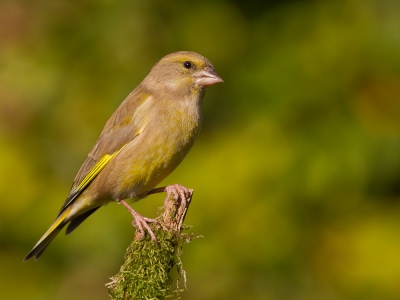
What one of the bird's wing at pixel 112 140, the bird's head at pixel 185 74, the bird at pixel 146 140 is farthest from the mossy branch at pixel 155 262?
the bird's head at pixel 185 74

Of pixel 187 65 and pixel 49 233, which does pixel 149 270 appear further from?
pixel 187 65

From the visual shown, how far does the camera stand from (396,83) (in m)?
7.43

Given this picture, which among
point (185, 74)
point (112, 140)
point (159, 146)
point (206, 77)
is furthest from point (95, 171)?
point (206, 77)

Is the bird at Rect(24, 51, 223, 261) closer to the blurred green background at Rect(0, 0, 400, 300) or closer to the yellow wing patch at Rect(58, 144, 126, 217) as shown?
the yellow wing patch at Rect(58, 144, 126, 217)

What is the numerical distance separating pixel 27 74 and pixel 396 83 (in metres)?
3.94

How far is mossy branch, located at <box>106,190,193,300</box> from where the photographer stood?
4191 millimetres

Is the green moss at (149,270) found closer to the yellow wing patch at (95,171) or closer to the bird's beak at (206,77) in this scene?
the yellow wing patch at (95,171)

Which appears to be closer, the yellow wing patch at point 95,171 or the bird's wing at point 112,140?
the bird's wing at point 112,140

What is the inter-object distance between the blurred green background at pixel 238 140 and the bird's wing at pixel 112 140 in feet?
3.00

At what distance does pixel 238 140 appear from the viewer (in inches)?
272

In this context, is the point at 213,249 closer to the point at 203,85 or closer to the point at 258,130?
the point at 258,130

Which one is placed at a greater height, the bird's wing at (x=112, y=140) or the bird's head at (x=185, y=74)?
the bird's head at (x=185, y=74)

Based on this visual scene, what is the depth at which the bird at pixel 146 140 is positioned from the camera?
530cm

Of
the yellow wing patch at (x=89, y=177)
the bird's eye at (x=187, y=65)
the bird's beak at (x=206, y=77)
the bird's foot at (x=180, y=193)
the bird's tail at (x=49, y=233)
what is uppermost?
the bird's eye at (x=187, y=65)
